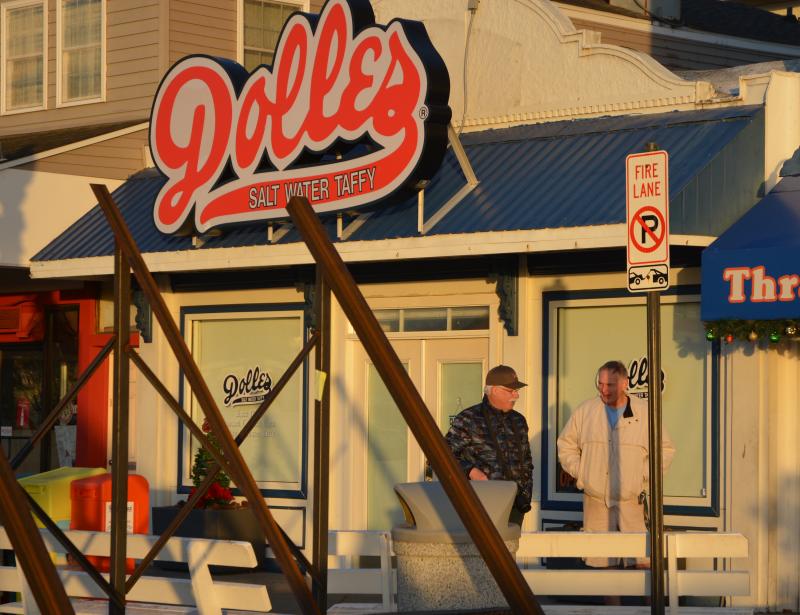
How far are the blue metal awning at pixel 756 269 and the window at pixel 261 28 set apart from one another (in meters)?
9.36

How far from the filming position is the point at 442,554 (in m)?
7.00

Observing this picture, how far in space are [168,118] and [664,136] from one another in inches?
212

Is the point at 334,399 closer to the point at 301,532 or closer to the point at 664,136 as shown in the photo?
the point at 301,532

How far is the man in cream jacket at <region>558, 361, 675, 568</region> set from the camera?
11273mm

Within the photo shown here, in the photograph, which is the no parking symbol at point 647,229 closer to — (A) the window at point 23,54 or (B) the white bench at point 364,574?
(B) the white bench at point 364,574


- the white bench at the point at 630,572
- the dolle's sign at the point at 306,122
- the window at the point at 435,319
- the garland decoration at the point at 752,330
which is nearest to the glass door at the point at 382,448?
the window at the point at 435,319

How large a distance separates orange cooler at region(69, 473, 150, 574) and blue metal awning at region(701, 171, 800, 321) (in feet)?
18.6

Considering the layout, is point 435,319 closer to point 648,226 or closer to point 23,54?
point 648,226

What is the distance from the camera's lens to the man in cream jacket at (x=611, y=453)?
11273 millimetres

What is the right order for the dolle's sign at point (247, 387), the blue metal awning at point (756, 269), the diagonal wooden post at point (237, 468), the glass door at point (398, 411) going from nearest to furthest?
the diagonal wooden post at point (237, 468) → the blue metal awning at point (756, 269) → the glass door at point (398, 411) → the dolle's sign at point (247, 387)

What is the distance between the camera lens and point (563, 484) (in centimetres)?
1313

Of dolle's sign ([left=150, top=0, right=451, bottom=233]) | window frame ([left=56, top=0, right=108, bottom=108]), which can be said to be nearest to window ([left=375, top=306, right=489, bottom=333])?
dolle's sign ([left=150, top=0, right=451, bottom=233])

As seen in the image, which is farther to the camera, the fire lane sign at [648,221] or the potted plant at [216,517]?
the potted plant at [216,517]

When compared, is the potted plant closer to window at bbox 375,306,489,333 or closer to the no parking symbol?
window at bbox 375,306,489,333
